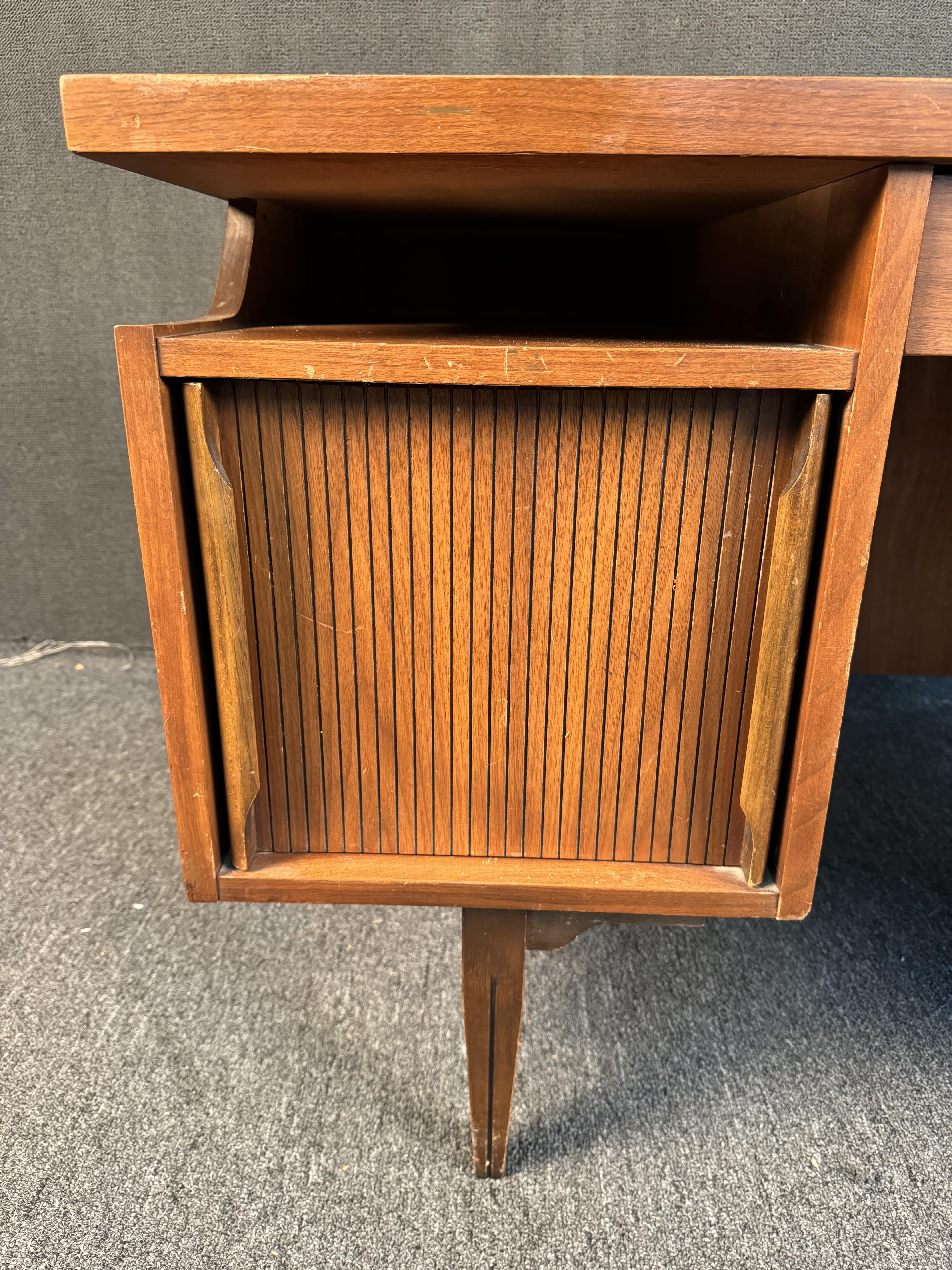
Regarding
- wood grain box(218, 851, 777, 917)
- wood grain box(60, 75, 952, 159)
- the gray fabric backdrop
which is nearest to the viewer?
wood grain box(60, 75, 952, 159)

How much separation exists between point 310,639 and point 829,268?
331mm

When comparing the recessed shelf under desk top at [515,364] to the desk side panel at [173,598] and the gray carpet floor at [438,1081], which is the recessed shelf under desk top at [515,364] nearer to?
the desk side panel at [173,598]

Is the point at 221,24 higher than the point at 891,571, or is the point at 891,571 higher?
the point at 221,24

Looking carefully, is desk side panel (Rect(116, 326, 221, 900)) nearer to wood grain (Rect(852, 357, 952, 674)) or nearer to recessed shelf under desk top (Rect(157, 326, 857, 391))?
recessed shelf under desk top (Rect(157, 326, 857, 391))

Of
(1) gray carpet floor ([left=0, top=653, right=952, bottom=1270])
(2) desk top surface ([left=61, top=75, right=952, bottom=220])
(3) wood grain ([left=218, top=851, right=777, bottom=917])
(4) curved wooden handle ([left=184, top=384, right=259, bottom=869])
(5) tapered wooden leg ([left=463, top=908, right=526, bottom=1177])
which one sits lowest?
(1) gray carpet floor ([left=0, top=653, right=952, bottom=1270])

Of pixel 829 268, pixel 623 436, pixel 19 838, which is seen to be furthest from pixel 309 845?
pixel 19 838

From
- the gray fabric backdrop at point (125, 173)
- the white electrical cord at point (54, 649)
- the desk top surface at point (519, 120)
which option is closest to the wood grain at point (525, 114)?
the desk top surface at point (519, 120)

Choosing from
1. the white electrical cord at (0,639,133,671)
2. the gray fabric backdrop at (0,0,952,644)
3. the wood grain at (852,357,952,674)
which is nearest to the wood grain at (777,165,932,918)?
the wood grain at (852,357,952,674)

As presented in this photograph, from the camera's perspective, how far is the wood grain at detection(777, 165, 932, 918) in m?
0.42

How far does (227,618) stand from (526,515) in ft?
0.54

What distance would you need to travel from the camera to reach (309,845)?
1.84ft

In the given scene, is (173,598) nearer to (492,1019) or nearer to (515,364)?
(515,364)

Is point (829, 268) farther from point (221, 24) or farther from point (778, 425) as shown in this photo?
point (221, 24)

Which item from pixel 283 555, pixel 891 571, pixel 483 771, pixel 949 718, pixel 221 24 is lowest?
pixel 949 718
